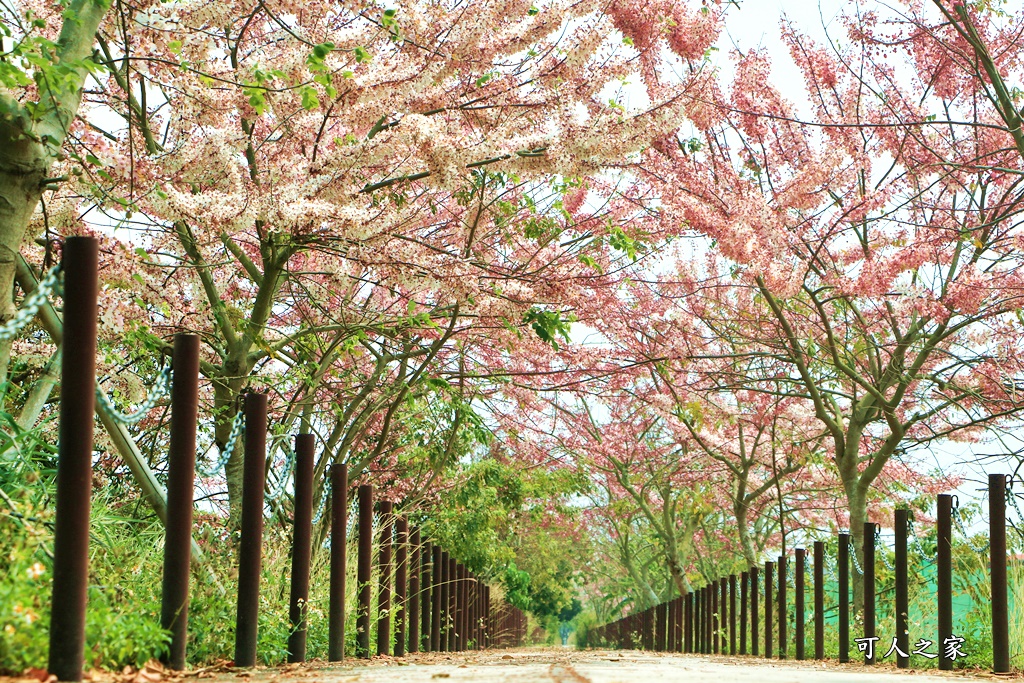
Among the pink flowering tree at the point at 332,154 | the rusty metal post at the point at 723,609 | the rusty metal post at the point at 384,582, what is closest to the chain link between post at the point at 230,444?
the pink flowering tree at the point at 332,154

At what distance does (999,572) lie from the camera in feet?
22.9

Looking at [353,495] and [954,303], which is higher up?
[954,303]

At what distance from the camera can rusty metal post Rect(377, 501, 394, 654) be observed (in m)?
8.26

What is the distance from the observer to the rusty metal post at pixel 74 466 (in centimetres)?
339

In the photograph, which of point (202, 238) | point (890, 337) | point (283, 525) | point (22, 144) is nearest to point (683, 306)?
point (890, 337)

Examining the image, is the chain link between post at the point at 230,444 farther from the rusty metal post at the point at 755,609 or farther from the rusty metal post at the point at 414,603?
the rusty metal post at the point at 755,609

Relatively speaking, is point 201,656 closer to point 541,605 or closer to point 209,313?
point 209,313

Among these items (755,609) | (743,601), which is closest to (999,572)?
(755,609)

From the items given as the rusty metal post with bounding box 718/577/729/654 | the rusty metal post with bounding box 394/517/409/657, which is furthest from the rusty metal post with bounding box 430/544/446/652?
the rusty metal post with bounding box 718/577/729/654

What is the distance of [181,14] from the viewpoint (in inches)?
243

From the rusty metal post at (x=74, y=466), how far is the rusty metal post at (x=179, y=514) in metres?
0.63

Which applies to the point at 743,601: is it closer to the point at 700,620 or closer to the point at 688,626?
the point at 700,620

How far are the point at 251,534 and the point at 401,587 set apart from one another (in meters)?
4.99

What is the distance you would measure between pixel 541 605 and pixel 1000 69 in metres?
40.2
